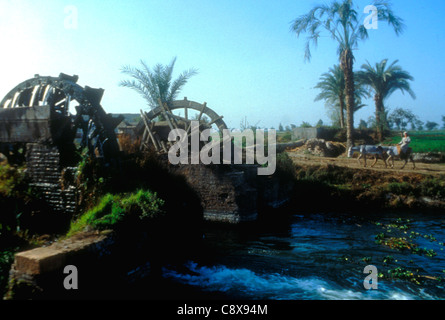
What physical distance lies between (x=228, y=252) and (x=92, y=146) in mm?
5069

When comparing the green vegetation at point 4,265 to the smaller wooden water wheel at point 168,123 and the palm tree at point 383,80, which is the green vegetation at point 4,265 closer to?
the smaller wooden water wheel at point 168,123

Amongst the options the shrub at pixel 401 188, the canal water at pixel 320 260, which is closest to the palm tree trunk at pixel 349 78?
the shrub at pixel 401 188

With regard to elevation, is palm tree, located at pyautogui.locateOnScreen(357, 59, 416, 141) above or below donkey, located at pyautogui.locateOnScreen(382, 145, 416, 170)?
above

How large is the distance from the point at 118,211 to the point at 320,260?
4.93 meters

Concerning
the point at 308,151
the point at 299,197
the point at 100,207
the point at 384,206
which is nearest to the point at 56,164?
the point at 100,207

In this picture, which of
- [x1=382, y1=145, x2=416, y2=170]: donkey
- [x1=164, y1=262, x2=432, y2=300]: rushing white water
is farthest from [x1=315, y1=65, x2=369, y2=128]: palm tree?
[x1=164, y1=262, x2=432, y2=300]: rushing white water

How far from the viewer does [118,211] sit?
5879mm

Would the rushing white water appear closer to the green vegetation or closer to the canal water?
the canal water

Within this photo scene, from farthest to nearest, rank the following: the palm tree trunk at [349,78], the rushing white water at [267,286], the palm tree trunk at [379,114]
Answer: the palm tree trunk at [379,114] → the palm tree trunk at [349,78] → the rushing white water at [267,286]

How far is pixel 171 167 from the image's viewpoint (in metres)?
10.8

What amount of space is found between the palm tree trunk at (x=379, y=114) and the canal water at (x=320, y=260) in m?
17.0

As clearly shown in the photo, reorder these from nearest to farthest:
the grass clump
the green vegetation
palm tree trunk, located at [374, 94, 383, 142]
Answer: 1. the green vegetation
2. the grass clump
3. palm tree trunk, located at [374, 94, 383, 142]

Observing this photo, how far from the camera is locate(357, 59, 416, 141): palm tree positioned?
3033cm

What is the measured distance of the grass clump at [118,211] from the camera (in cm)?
560
